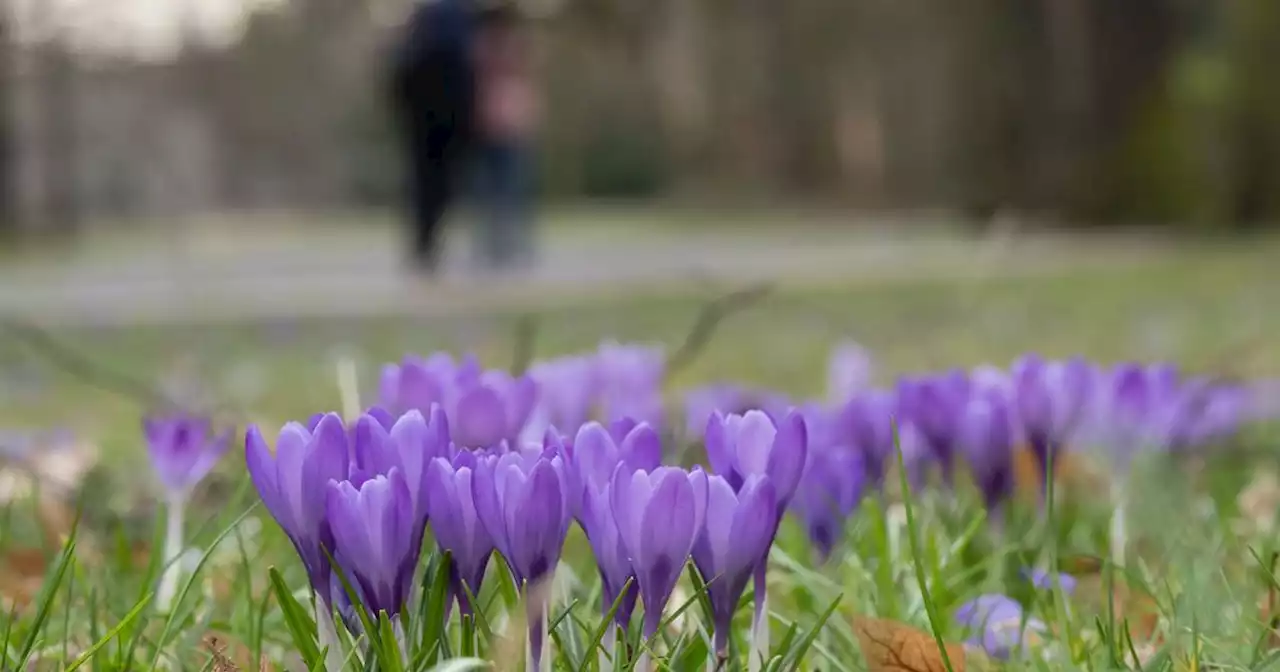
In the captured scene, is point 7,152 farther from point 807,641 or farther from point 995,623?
point 807,641

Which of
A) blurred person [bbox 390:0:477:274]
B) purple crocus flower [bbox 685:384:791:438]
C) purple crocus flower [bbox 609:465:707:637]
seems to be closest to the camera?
purple crocus flower [bbox 609:465:707:637]

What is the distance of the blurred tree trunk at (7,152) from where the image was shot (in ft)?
78.9

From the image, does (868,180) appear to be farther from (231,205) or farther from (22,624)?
(22,624)

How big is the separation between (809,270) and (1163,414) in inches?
421

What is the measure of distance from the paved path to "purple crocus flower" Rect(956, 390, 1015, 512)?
1.55 ft

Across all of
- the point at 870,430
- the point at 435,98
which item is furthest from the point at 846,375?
the point at 435,98

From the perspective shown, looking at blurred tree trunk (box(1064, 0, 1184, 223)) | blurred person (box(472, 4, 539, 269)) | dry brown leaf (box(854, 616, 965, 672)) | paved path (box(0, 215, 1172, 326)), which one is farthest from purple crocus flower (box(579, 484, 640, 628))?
blurred tree trunk (box(1064, 0, 1184, 223))

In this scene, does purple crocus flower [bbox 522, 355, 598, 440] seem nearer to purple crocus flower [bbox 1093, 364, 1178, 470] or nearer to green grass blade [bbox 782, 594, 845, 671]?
purple crocus flower [bbox 1093, 364, 1178, 470]

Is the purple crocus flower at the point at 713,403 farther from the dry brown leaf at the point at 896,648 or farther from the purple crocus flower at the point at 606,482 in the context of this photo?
the purple crocus flower at the point at 606,482

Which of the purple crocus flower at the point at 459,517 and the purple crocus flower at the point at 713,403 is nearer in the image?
the purple crocus flower at the point at 459,517

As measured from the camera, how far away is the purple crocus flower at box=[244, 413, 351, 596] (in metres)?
0.83

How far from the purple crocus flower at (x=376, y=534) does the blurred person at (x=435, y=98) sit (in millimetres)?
8873

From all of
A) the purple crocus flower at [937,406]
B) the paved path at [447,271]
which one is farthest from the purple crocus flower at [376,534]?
the paved path at [447,271]

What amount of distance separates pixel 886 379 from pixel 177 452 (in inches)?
106
